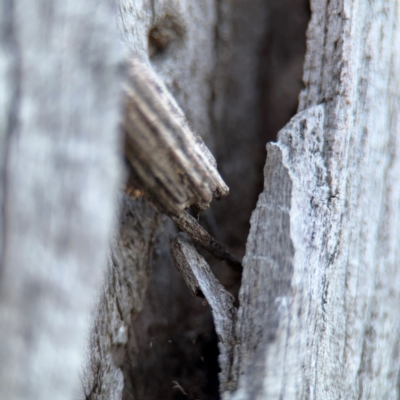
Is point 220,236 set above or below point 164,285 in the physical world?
above

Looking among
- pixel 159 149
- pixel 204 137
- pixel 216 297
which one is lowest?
pixel 216 297

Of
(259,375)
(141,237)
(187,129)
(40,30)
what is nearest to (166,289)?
(141,237)

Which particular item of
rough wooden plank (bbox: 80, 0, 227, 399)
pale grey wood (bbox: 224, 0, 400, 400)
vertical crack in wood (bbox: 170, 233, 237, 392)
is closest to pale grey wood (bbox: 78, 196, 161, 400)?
rough wooden plank (bbox: 80, 0, 227, 399)

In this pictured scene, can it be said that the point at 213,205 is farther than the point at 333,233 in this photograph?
Yes

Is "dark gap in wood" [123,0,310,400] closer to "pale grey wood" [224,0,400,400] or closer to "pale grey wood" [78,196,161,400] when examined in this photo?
"pale grey wood" [78,196,161,400]

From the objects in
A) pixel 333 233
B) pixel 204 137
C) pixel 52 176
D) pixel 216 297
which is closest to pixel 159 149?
pixel 52 176

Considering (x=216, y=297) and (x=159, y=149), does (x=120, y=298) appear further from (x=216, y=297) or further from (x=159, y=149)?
(x=159, y=149)

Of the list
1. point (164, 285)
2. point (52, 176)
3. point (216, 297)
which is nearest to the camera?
point (52, 176)

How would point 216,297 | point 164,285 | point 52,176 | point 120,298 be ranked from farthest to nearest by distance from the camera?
point 164,285 → point 120,298 → point 216,297 → point 52,176
